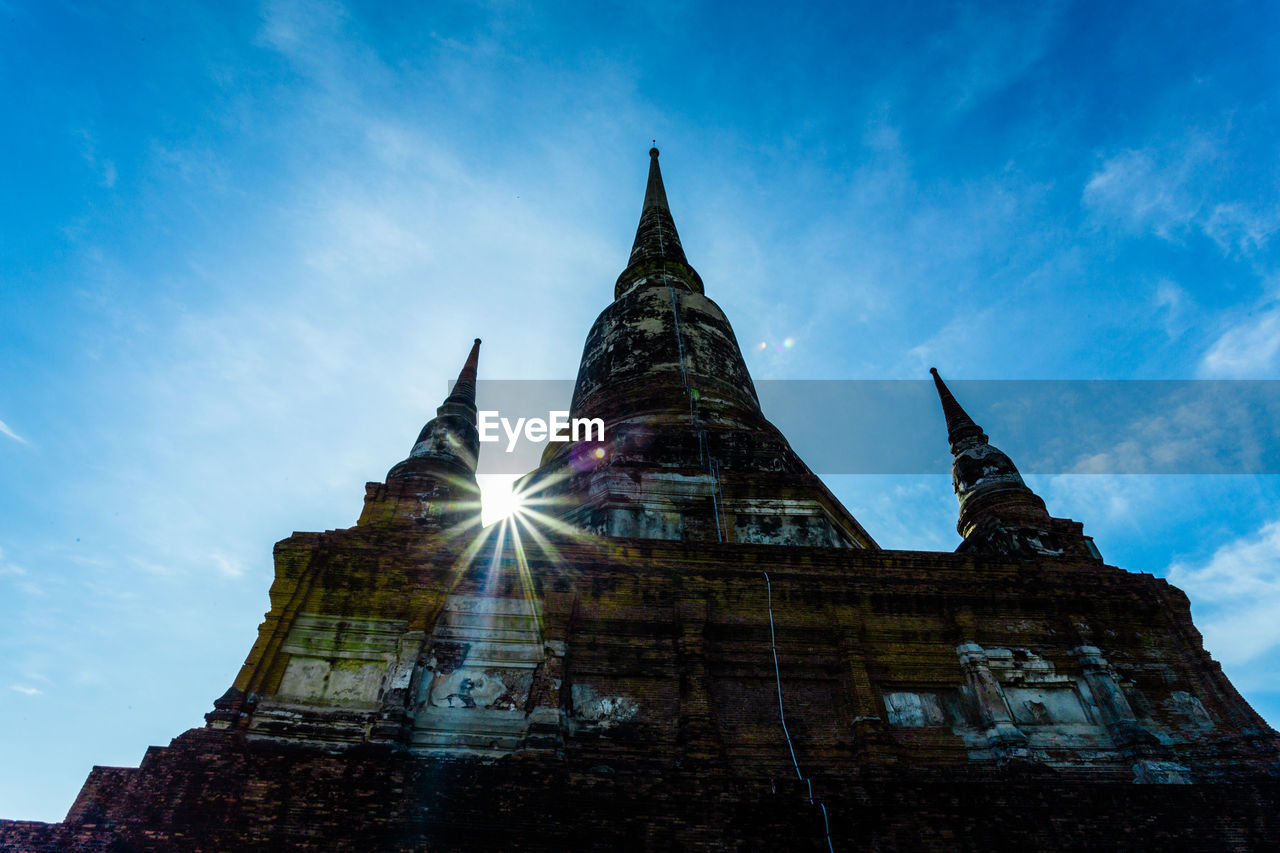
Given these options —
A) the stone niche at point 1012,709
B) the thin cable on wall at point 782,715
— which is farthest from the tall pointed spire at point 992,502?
the thin cable on wall at point 782,715

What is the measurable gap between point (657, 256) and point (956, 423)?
32.2ft

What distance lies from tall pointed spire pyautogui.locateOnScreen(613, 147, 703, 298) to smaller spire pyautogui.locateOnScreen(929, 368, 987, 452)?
742 centimetres

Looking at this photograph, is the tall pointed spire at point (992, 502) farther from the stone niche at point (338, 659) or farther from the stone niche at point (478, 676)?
the stone niche at point (338, 659)

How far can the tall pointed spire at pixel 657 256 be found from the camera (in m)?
21.0

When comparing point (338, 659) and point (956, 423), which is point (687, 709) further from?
point (956, 423)

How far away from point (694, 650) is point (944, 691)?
3.16 m

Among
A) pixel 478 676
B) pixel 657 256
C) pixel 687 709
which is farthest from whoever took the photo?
pixel 657 256

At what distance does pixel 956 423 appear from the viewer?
51.7ft

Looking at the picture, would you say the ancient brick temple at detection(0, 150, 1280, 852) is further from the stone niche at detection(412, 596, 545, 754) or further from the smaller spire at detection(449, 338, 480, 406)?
the smaller spire at detection(449, 338, 480, 406)

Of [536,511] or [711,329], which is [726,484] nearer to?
[536,511]

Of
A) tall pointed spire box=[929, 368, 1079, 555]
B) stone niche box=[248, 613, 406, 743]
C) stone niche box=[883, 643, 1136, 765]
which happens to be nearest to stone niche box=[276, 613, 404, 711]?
stone niche box=[248, 613, 406, 743]

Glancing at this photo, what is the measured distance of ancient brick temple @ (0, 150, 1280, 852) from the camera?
23.8ft

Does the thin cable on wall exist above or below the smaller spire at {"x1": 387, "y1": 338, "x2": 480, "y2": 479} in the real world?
below

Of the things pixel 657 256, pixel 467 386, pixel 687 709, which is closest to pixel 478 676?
pixel 687 709
